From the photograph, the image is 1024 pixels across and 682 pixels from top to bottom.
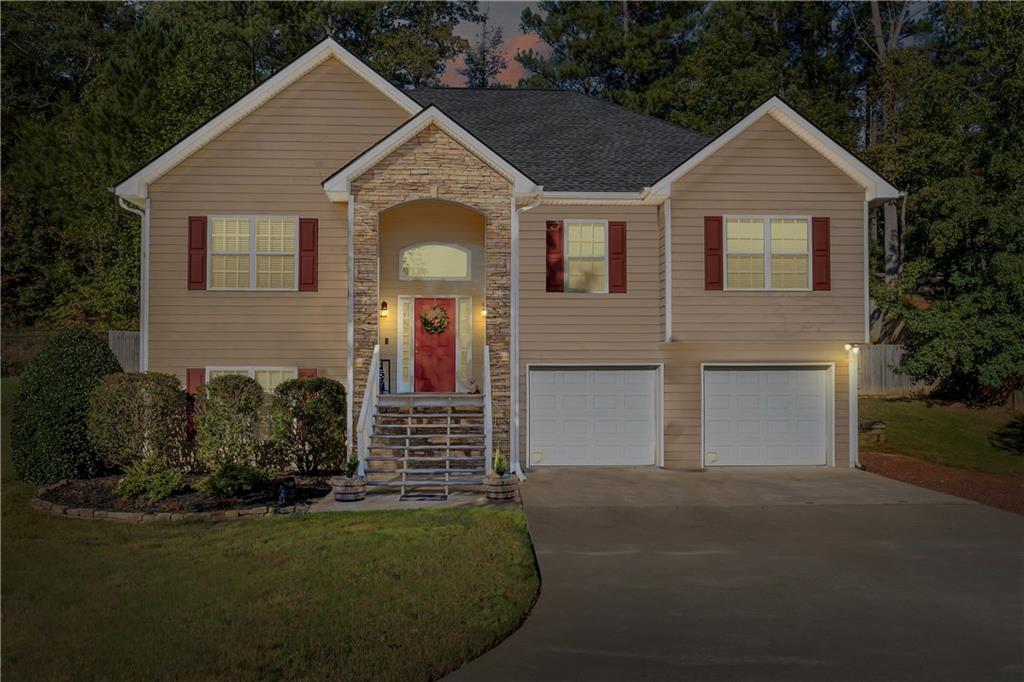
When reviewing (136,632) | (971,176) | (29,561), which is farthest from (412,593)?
(971,176)

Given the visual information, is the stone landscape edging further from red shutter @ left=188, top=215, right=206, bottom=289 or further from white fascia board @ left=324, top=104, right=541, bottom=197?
white fascia board @ left=324, top=104, right=541, bottom=197

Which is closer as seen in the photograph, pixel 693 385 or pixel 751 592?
pixel 751 592

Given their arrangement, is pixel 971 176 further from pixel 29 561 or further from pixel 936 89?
pixel 29 561

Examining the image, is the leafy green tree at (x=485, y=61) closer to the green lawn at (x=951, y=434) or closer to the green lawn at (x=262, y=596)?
the green lawn at (x=951, y=434)

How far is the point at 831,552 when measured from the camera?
978 centimetres

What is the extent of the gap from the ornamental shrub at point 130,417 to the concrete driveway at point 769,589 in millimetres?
6303

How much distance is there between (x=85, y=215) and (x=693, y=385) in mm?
27722

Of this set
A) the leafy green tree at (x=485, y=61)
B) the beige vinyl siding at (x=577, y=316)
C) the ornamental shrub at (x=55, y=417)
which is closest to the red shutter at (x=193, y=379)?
the ornamental shrub at (x=55, y=417)

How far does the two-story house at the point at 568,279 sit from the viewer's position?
55.1 ft

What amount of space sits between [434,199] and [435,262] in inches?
93.0

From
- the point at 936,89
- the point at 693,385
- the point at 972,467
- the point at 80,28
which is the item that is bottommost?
the point at 972,467

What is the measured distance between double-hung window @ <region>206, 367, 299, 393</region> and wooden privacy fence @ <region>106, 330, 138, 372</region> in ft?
38.0

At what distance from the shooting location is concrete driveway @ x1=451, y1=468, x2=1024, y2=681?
6281 millimetres

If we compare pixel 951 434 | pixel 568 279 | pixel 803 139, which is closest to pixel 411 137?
pixel 568 279
